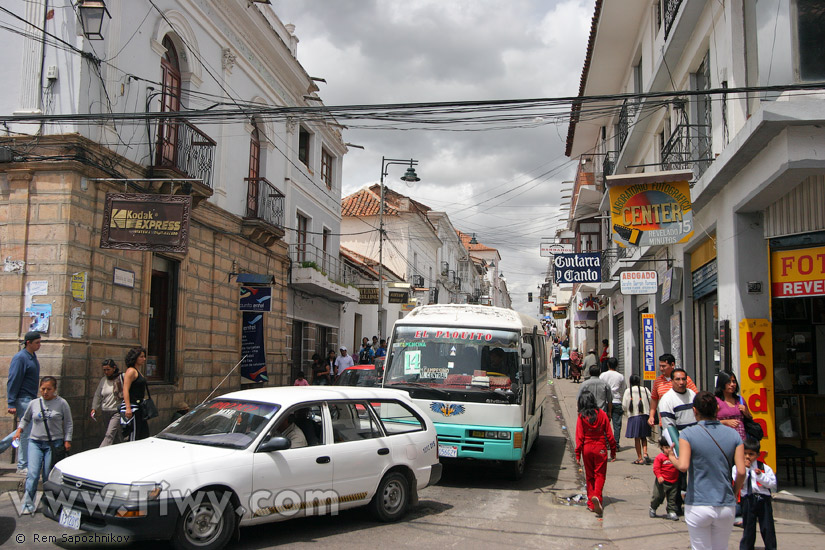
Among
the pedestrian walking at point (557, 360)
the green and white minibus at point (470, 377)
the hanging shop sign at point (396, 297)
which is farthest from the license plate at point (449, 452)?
the pedestrian walking at point (557, 360)

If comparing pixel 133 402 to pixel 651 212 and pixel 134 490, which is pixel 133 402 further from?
pixel 651 212

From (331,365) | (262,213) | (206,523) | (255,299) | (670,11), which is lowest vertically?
(206,523)

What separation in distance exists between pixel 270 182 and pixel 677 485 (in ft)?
46.6

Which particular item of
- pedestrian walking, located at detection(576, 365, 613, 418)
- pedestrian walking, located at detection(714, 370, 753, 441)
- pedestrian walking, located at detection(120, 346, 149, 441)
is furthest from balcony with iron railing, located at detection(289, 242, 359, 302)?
pedestrian walking, located at detection(714, 370, 753, 441)

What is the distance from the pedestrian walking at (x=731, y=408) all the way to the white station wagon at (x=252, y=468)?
3.42 m

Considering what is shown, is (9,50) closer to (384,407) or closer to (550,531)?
(384,407)

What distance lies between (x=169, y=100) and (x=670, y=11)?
1042cm

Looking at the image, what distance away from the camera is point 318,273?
2183 centimetres

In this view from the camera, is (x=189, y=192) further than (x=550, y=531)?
Yes

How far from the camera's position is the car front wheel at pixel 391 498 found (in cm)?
751

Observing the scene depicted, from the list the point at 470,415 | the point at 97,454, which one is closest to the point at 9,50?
the point at 97,454

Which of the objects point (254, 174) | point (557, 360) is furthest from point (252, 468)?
point (557, 360)

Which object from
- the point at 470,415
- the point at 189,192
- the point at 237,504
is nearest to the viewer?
the point at 237,504

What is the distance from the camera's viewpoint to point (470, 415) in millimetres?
10094
